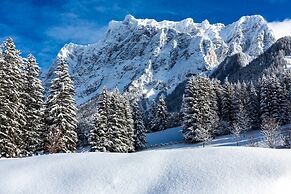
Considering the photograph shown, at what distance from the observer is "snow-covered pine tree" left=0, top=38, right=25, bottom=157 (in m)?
31.2

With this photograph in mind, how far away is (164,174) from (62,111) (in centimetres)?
2919

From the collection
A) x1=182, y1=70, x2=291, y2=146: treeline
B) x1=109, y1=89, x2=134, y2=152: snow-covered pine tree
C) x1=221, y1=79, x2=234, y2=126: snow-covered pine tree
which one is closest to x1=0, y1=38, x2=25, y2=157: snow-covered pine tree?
x1=109, y1=89, x2=134, y2=152: snow-covered pine tree

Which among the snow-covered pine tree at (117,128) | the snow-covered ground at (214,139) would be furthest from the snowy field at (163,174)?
the snow-covered ground at (214,139)

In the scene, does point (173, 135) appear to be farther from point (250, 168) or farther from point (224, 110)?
point (250, 168)

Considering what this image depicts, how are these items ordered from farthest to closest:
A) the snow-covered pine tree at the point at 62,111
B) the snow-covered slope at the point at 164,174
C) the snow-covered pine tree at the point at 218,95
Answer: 1. the snow-covered pine tree at the point at 218,95
2. the snow-covered pine tree at the point at 62,111
3. the snow-covered slope at the point at 164,174

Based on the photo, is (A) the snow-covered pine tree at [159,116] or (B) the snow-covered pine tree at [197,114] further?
(A) the snow-covered pine tree at [159,116]

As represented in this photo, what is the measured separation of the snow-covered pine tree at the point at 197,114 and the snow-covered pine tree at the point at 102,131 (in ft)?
72.8

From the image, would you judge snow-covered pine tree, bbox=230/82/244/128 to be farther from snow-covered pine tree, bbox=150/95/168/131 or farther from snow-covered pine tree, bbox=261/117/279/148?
snow-covered pine tree, bbox=261/117/279/148

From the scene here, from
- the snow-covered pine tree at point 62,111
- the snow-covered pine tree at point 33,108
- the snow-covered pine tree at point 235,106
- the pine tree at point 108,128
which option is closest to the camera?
the snow-covered pine tree at point 33,108

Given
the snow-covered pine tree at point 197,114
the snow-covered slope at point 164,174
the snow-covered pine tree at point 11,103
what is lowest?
the snow-covered slope at point 164,174

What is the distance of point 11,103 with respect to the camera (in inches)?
1283

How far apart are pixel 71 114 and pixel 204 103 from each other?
3806cm

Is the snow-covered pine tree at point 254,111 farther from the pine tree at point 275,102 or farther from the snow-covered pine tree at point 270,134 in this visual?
the snow-covered pine tree at point 270,134

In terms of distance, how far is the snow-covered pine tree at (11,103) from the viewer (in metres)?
31.2
